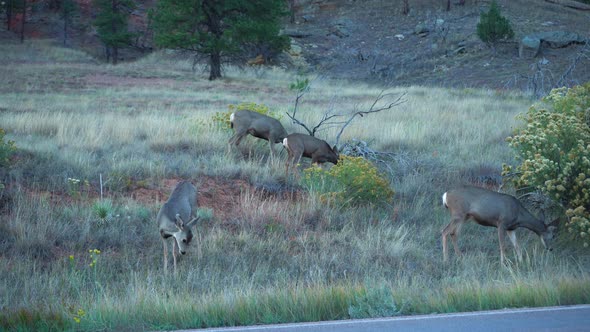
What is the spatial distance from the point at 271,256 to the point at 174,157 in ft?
17.4

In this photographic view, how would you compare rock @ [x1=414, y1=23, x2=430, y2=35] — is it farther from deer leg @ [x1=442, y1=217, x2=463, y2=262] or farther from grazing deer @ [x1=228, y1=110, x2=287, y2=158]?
deer leg @ [x1=442, y1=217, x2=463, y2=262]

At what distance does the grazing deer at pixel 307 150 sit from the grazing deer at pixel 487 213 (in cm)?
443

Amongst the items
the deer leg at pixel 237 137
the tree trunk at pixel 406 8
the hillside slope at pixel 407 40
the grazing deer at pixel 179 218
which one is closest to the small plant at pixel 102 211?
the grazing deer at pixel 179 218

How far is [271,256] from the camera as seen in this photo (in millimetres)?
8727

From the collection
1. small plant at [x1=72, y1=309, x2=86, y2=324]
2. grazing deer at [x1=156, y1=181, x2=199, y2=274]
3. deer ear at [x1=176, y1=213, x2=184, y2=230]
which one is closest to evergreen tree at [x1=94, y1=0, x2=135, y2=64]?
grazing deer at [x1=156, y1=181, x2=199, y2=274]

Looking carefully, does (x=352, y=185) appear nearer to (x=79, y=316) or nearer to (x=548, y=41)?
(x=79, y=316)

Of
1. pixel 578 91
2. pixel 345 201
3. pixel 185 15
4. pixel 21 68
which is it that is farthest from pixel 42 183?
pixel 21 68

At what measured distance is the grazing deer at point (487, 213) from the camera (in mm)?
9031

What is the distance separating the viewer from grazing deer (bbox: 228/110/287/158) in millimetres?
14102

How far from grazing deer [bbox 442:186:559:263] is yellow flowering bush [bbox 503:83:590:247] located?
0.46m

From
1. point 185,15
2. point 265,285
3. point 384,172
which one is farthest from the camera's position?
A: point 185,15

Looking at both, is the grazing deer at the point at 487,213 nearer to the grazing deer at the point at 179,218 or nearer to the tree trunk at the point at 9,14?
the grazing deer at the point at 179,218

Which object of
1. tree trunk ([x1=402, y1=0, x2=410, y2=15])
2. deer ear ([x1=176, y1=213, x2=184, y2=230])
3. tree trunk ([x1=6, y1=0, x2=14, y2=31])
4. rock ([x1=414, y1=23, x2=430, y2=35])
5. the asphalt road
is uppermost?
tree trunk ([x1=402, y1=0, x2=410, y2=15])

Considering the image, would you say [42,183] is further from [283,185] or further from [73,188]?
[283,185]
